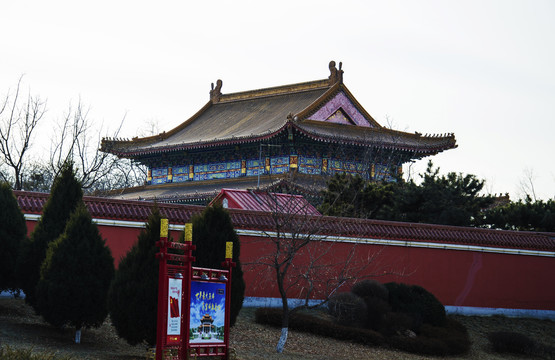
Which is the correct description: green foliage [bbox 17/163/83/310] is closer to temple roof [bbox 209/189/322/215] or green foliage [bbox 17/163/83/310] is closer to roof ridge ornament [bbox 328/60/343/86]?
temple roof [bbox 209/189/322/215]

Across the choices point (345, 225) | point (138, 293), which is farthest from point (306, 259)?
point (138, 293)

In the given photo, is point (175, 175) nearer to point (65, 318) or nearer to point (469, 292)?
point (469, 292)

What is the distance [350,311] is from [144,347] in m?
5.44

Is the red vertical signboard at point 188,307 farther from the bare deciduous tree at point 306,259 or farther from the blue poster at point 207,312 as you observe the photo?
the bare deciduous tree at point 306,259

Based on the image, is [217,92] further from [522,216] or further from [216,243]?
[216,243]

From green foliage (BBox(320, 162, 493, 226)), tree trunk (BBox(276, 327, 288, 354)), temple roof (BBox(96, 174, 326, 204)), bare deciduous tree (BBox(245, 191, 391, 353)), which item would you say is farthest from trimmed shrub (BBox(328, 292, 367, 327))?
temple roof (BBox(96, 174, 326, 204))

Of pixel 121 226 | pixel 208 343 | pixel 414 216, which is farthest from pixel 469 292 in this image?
pixel 208 343

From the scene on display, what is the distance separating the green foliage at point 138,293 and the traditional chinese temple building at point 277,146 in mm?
16480

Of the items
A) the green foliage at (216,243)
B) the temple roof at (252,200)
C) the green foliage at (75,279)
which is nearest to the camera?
the green foliage at (75,279)

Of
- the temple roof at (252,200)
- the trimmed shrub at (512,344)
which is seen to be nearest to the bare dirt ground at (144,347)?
the trimmed shrub at (512,344)

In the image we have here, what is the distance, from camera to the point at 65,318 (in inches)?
586

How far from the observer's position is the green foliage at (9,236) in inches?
627

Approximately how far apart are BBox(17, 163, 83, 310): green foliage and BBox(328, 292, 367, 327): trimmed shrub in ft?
20.0

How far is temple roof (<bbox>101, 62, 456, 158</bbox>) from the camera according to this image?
34.2m
